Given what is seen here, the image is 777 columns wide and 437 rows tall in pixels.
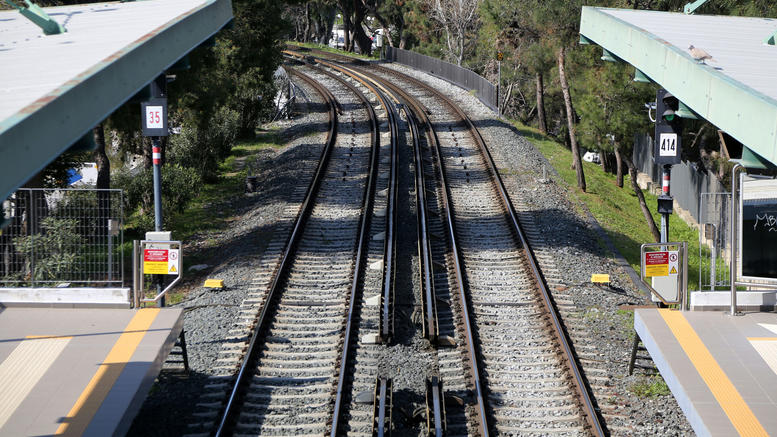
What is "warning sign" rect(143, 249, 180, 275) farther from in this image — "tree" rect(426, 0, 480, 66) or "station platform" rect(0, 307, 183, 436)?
"tree" rect(426, 0, 480, 66)

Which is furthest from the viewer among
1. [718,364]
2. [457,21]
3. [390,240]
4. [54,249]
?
[457,21]

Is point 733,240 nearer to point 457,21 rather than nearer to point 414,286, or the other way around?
point 414,286

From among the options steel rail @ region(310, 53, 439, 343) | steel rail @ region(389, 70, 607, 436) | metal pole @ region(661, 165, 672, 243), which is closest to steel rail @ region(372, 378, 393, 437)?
steel rail @ region(310, 53, 439, 343)

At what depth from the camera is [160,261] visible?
35.3 ft

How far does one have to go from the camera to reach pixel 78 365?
906 centimetres

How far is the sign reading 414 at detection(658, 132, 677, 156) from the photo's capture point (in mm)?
11578

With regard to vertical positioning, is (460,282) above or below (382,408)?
above

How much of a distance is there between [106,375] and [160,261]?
228 cm

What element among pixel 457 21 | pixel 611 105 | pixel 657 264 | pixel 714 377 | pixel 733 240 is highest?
pixel 457 21

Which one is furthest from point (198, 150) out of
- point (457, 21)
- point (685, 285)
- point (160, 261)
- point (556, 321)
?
point (457, 21)

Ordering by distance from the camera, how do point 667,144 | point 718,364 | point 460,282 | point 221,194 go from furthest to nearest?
point 221,194, point 460,282, point 667,144, point 718,364

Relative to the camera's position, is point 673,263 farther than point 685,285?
Yes

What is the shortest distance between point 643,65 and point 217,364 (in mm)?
7479

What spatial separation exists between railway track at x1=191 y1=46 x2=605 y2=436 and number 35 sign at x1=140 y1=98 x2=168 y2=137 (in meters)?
3.19
